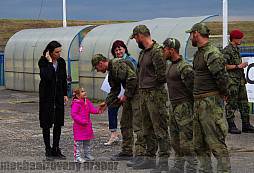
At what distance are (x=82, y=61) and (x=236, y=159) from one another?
433 inches

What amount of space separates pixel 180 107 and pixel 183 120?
0.17 metres

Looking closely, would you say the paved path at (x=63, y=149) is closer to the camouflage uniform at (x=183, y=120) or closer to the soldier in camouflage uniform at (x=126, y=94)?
→ the soldier in camouflage uniform at (x=126, y=94)

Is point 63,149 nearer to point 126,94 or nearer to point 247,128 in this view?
point 126,94

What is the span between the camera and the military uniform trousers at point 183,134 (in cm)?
555

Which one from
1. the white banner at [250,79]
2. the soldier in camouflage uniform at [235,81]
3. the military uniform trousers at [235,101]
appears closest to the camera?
the soldier in camouflage uniform at [235,81]

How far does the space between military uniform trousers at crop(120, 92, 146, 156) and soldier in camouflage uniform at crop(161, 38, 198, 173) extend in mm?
855

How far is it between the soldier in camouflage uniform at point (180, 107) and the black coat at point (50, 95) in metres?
2.05

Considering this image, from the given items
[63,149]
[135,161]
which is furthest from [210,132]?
[63,149]

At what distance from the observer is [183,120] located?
5.63 metres

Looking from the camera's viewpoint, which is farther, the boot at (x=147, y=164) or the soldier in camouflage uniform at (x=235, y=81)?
the soldier in camouflage uniform at (x=235, y=81)

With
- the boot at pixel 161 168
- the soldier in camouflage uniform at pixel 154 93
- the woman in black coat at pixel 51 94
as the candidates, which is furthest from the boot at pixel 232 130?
the woman in black coat at pixel 51 94

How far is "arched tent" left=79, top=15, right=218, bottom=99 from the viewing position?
14180 millimetres

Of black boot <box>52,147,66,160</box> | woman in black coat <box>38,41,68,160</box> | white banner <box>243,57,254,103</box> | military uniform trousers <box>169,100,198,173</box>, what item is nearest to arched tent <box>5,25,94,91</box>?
white banner <box>243,57,254,103</box>

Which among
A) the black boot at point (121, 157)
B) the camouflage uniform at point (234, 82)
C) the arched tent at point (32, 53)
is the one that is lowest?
the black boot at point (121, 157)
